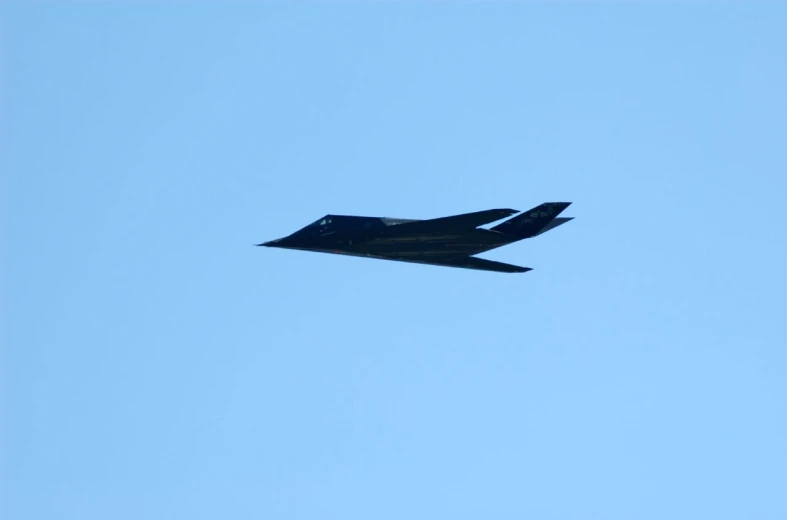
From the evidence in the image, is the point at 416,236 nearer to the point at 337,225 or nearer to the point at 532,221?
the point at 337,225

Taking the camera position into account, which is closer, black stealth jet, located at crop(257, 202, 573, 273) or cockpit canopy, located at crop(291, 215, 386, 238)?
black stealth jet, located at crop(257, 202, 573, 273)

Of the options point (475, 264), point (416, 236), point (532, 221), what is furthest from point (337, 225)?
point (532, 221)

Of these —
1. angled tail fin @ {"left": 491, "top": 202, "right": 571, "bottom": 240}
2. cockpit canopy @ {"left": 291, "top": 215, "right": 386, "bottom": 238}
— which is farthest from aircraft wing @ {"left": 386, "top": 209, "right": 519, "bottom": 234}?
angled tail fin @ {"left": 491, "top": 202, "right": 571, "bottom": 240}

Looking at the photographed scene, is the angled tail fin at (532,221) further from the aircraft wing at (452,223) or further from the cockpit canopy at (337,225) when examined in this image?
the cockpit canopy at (337,225)

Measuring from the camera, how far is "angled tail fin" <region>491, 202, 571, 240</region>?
3922cm

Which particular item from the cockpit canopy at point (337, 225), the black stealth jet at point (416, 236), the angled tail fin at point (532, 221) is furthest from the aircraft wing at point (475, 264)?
the angled tail fin at point (532, 221)

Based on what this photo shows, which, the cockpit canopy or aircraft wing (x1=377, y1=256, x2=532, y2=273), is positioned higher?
the cockpit canopy

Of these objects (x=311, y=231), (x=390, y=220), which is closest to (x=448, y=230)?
(x=390, y=220)

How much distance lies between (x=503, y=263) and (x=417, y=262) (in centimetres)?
319

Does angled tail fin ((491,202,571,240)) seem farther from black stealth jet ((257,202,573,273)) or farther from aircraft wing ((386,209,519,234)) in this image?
aircraft wing ((386,209,519,234))

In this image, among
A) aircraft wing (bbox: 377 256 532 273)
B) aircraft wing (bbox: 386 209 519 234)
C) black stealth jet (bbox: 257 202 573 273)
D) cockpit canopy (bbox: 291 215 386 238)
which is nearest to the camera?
aircraft wing (bbox: 386 209 519 234)

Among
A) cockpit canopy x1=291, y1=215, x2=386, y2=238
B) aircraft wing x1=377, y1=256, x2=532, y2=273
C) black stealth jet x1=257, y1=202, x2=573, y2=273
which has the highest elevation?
cockpit canopy x1=291, y1=215, x2=386, y2=238

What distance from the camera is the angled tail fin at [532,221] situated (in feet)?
129

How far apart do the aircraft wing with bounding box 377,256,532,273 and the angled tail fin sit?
70.1 inches
